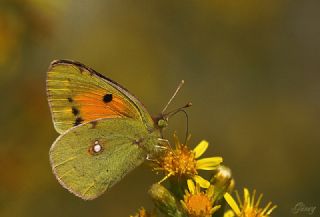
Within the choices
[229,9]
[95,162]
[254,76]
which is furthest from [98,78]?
[229,9]

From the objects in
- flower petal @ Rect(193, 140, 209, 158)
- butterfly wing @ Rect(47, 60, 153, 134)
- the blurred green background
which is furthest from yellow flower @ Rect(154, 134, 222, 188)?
the blurred green background

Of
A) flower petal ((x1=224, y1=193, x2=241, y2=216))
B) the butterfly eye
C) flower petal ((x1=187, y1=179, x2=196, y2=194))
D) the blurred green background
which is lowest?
the blurred green background

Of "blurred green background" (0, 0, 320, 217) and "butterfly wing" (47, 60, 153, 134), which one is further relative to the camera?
"blurred green background" (0, 0, 320, 217)

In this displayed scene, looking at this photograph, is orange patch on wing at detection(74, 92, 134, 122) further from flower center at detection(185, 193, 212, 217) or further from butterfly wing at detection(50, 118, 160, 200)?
flower center at detection(185, 193, 212, 217)

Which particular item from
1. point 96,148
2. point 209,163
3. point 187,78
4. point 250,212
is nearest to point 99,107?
point 96,148

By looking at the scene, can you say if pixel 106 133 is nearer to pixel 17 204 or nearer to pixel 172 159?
pixel 172 159

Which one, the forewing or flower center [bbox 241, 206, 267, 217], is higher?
flower center [bbox 241, 206, 267, 217]

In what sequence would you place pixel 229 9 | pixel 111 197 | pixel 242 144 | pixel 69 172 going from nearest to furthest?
pixel 69 172 → pixel 111 197 → pixel 242 144 → pixel 229 9

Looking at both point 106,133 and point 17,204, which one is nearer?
point 106,133

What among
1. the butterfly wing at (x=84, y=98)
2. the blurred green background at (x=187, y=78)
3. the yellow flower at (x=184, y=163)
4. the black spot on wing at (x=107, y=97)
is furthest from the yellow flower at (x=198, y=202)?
the blurred green background at (x=187, y=78)
